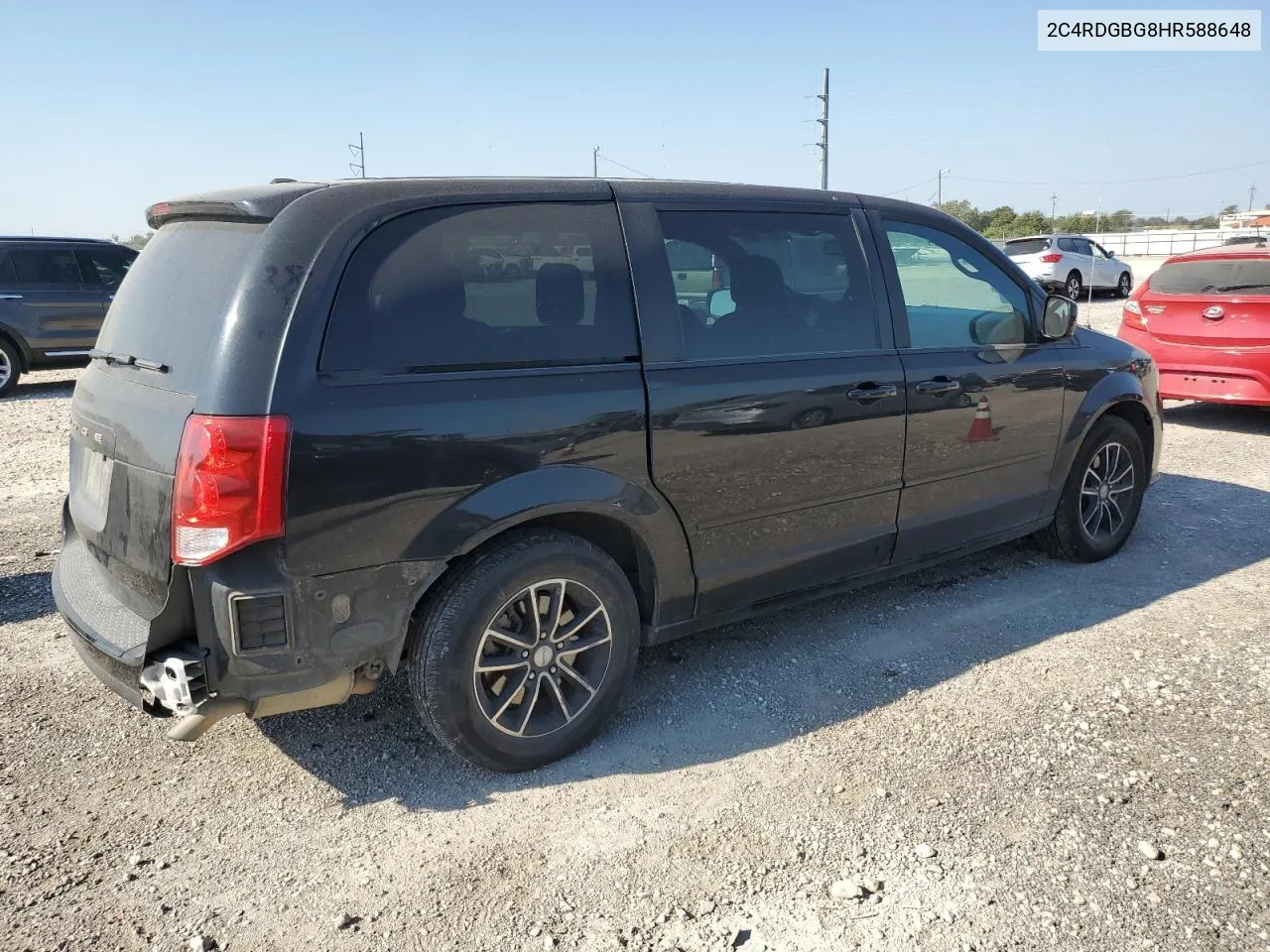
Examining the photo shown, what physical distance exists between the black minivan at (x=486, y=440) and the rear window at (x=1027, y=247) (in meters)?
19.2

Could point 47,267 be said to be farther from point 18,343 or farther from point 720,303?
point 720,303

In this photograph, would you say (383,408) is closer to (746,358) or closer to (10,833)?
(746,358)

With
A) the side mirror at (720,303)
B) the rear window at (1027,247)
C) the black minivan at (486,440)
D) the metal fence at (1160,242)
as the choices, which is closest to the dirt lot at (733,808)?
the black minivan at (486,440)

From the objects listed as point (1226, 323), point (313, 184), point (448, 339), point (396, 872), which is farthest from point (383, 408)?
point (1226, 323)

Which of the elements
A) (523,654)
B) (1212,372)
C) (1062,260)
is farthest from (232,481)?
(1062,260)

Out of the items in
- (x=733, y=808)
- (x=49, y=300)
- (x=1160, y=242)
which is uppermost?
(x=1160, y=242)

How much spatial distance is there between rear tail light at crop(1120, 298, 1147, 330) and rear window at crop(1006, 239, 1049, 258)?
13219 mm

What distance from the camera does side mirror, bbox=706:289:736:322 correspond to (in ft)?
11.3

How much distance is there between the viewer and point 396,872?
8.73 ft

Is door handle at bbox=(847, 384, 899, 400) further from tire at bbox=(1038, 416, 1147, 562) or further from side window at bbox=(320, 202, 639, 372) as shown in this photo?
tire at bbox=(1038, 416, 1147, 562)

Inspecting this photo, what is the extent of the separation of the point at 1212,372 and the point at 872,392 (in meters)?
5.85

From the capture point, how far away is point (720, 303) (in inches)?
137

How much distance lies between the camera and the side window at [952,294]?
4.10 m

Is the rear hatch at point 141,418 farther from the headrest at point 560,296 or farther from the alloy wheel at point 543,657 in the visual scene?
the alloy wheel at point 543,657
